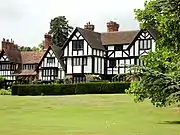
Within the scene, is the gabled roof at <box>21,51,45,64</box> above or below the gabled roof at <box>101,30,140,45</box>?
below

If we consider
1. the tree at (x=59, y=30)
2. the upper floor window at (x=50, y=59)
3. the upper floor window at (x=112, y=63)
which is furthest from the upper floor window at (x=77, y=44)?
the tree at (x=59, y=30)

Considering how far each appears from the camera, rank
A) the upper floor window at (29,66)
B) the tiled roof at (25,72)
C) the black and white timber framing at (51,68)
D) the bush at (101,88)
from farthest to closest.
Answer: the upper floor window at (29,66)
the tiled roof at (25,72)
the black and white timber framing at (51,68)
the bush at (101,88)

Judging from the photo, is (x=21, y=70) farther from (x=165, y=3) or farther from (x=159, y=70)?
(x=165, y=3)

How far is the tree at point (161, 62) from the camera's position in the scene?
64.2ft

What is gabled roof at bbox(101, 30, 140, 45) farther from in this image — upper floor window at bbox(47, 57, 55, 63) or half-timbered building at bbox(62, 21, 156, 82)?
upper floor window at bbox(47, 57, 55, 63)

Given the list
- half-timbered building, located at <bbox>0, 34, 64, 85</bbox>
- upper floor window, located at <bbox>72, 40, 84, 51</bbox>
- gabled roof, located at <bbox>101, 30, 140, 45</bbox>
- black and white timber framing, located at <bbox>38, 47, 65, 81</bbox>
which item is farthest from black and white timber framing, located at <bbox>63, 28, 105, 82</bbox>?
half-timbered building, located at <bbox>0, 34, 64, 85</bbox>

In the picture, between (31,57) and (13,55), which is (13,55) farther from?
(31,57)

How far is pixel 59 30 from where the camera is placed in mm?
102500

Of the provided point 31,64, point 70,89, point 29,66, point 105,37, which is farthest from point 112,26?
point 70,89

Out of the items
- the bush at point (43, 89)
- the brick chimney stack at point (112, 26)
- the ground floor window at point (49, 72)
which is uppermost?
the brick chimney stack at point (112, 26)

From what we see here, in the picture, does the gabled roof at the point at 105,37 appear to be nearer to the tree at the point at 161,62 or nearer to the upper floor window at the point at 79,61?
the upper floor window at the point at 79,61

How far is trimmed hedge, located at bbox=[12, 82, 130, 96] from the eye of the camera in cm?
5616

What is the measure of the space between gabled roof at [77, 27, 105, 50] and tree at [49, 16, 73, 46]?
25621mm

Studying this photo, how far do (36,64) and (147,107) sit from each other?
56335 mm
